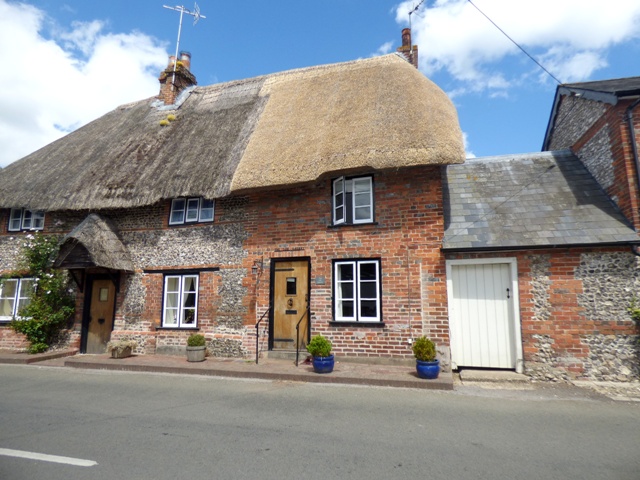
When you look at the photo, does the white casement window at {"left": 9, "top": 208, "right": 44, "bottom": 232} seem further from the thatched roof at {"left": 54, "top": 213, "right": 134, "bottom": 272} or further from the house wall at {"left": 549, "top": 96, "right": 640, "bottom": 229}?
the house wall at {"left": 549, "top": 96, "right": 640, "bottom": 229}

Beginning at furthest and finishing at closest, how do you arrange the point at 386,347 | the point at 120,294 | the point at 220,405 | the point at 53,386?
the point at 120,294 < the point at 386,347 < the point at 53,386 < the point at 220,405

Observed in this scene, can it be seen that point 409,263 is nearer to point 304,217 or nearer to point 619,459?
point 304,217

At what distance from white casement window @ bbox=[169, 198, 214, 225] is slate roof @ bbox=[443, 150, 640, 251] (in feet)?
20.9

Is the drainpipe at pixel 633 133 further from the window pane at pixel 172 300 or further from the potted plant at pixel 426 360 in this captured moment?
the window pane at pixel 172 300

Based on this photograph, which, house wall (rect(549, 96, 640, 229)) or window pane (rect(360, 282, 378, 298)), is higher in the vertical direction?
house wall (rect(549, 96, 640, 229))

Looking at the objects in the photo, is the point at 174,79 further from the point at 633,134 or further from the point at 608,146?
the point at 633,134

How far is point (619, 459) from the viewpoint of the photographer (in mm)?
3938

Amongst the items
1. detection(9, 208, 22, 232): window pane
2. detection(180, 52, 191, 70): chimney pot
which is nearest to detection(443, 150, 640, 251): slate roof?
detection(180, 52, 191, 70): chimney pot

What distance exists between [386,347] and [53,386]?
266 inches

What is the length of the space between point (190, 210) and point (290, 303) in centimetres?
407

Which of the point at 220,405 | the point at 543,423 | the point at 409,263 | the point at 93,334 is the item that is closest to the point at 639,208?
the point at 409,263

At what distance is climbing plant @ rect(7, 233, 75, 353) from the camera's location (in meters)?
10.6

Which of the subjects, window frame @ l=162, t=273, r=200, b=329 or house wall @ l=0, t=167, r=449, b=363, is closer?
house wall @ l=0, t=167, r=449, b=363

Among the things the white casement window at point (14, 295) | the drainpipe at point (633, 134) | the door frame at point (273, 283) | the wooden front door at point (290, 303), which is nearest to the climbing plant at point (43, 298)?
the white casement window at point (14, 295)
